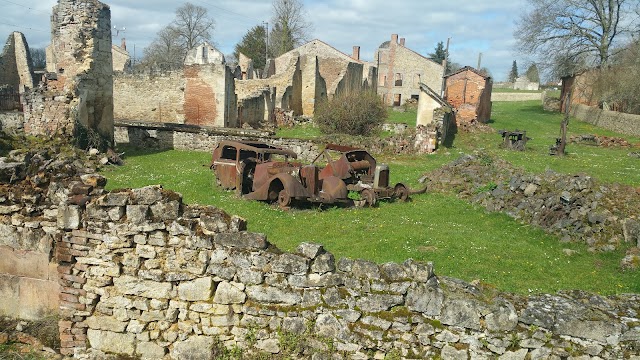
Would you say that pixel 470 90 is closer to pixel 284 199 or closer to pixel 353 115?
pixel 353 115

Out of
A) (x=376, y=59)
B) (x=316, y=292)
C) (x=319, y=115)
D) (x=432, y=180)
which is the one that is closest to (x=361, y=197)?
(x=432, y=180)

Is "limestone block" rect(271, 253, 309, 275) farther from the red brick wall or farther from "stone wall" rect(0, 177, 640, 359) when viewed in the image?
the red brick wall

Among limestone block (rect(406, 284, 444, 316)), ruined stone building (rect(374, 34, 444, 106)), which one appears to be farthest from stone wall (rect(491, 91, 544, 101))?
limestone block (rect(406, 284, 444, 316))

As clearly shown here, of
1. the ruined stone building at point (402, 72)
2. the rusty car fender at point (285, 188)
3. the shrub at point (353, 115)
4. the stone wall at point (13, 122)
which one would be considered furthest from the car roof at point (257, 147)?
the ruined stone building at point (402, 72)

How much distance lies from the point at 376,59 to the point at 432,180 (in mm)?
40887

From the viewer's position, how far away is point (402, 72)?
5066 centimetres

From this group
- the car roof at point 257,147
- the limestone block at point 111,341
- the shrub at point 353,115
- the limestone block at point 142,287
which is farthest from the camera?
the shrub at point 353,115

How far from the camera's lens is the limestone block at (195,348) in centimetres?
458

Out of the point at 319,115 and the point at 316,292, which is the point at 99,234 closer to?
the point at 316,292

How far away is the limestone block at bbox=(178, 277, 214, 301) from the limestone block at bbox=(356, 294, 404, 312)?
1462 mm

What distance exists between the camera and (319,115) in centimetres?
2417

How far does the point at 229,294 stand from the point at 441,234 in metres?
5.93

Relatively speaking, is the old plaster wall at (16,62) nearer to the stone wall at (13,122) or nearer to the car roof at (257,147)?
the stone wall at (13,122)

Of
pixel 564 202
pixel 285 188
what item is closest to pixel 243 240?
pixel 285 188
